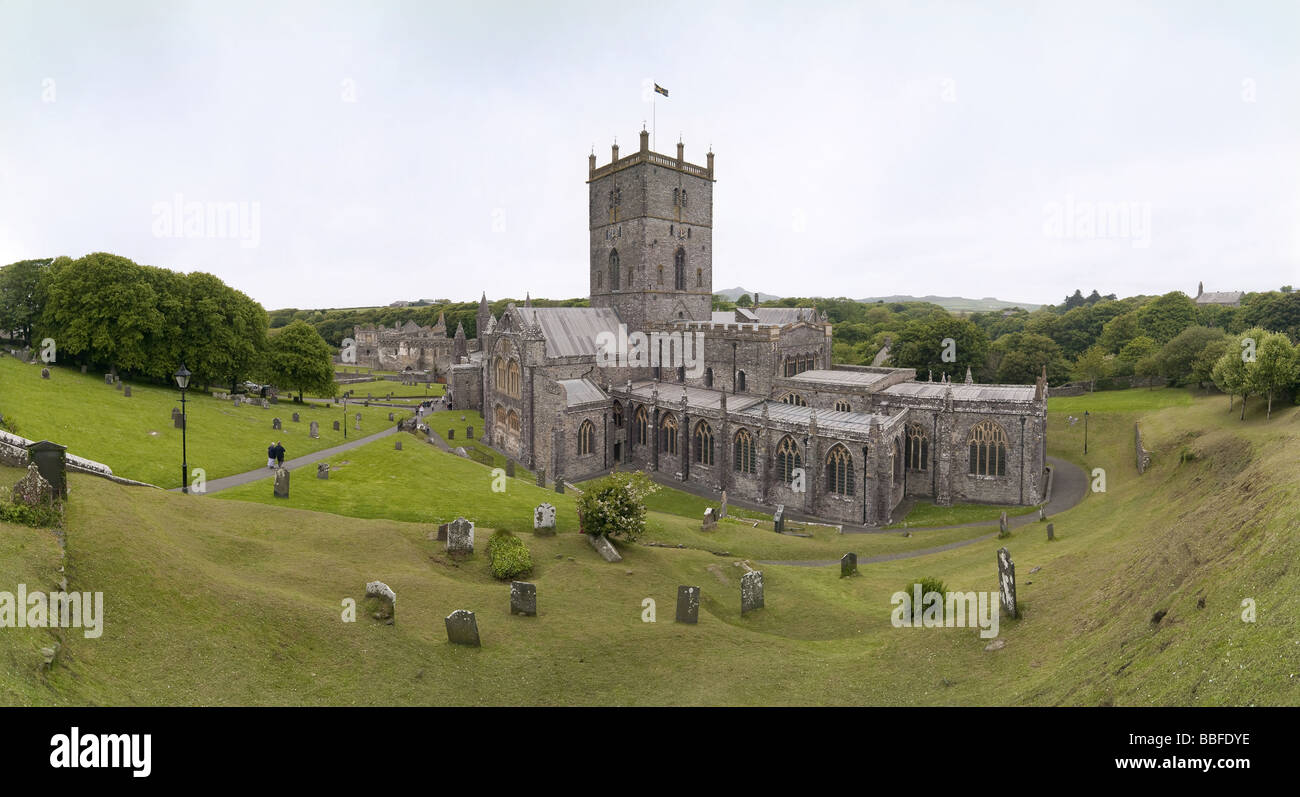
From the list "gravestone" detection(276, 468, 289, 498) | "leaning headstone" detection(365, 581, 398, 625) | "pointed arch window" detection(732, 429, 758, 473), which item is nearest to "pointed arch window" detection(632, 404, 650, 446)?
"pointed arch window" detection(732, 429, 758, 473)

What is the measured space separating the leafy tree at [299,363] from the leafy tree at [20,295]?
15.7m

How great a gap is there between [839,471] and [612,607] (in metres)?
20.1

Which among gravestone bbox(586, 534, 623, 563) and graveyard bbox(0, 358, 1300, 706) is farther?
gravestone bbox(586, 534, 623, 563)

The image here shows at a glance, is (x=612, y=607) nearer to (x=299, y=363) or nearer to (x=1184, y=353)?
(x=299, y=363)

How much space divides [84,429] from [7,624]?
26155 mm

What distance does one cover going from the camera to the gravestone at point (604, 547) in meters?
23.8

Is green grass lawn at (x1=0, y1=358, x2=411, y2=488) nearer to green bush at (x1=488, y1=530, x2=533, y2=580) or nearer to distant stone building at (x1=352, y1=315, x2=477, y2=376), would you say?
green bush at (x1=488, y1=530, x2=533, y2=580)

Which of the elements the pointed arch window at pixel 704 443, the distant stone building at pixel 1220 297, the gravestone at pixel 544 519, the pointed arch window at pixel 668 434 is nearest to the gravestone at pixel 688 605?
the gravestone at pixel 544 519

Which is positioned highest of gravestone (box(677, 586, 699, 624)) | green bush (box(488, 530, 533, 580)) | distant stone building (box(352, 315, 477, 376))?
distant stone building (box(352, 315, 477, 376))

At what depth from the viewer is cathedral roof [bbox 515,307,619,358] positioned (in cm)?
4609

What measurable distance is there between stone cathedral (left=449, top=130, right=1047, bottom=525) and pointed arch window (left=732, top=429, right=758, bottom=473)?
0.29 ft
